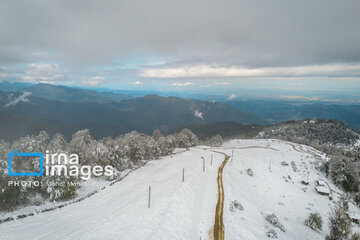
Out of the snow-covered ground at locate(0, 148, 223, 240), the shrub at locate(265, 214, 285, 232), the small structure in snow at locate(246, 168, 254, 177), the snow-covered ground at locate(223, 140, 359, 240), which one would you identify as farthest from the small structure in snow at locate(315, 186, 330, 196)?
the snow-covered ground at locate(0, 148, 223, 240)

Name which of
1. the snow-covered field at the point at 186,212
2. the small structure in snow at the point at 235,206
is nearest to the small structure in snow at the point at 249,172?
the snow-covered field at the point at 186,212

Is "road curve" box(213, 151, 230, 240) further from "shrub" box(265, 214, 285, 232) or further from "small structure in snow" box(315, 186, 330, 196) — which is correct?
"small structure in snow" box(315, 186, 330, 196)

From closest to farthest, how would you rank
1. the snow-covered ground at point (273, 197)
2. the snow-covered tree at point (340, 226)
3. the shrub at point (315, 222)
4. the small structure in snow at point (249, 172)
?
the snow-covered tree at point (340, 226) → the snow-covered ground at point (273, 197) → the shrub at point (315, 222) → the small structure in snow at point (249, 172)

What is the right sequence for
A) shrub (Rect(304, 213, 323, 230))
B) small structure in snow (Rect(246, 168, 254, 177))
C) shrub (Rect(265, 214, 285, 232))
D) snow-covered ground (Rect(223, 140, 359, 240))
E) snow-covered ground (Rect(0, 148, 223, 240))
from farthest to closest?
small structure in snow (Rect(246, 168, 254, 177)) → shrub (Rect(304, 213, 323, 230)) → shrub (Rect(265, 214, 285, 232)) → snow-covered ground (Rect(223, 140, 359, 240)) → snow-covered ground (Rect(0, 148, 223, 240))

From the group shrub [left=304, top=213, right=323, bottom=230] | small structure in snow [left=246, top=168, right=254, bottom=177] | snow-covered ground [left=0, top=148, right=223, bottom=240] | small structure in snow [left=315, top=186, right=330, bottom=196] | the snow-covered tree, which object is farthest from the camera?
small structure in snow [left=246, top=168, right=254, bottom=177]

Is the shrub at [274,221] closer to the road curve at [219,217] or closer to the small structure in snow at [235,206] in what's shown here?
the small structure in snow at [235,206]

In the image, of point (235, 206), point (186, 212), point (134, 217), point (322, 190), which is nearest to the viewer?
point (134, 217)

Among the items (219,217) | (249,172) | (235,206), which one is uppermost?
(219,217)

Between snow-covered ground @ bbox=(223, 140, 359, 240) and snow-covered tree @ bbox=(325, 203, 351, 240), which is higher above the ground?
snow-covered tree @ bbox=(325, 203, 351, 240)

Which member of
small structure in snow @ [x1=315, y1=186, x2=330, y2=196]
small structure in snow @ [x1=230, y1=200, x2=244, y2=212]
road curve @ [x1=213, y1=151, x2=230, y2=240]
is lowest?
small structure in snow @ [x1=315, y1=186, x2=330, y2=196]

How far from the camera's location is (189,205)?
21188 millimetres

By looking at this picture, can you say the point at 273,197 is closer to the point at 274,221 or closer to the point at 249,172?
the point at 249,172

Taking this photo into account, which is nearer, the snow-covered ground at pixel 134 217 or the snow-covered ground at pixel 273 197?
the snow-covered ground at pixel 134 217

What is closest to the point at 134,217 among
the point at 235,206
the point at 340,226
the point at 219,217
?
the point at 219,217
